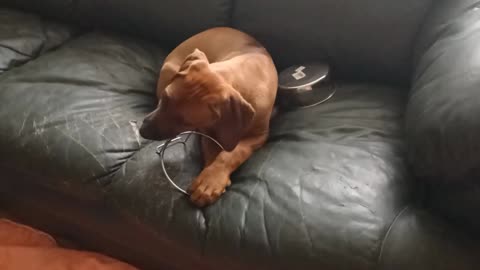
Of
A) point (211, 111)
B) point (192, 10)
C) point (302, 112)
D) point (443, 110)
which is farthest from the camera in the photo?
point (192, 10)

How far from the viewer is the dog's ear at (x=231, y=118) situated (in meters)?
1.30

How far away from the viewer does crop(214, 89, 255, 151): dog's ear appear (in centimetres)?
130

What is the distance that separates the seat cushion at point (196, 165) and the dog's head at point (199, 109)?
109 mm

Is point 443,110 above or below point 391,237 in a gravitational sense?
above

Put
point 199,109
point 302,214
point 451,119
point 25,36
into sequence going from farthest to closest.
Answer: point 25,36 → point 199,109 → point 302,214 → point 451,119

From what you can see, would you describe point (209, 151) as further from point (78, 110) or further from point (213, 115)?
point (78, 110)

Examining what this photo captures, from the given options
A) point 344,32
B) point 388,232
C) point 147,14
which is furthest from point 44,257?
point 344,32

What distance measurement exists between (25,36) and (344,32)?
114cm

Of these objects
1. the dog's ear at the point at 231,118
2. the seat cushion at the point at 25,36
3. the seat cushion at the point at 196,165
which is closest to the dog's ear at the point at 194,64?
the dog's ear at the point at 231,118

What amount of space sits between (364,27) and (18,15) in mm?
1333

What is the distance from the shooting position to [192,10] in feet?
6.11

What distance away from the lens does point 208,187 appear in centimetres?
127

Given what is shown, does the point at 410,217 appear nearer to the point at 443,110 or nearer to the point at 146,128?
the point at 443,110

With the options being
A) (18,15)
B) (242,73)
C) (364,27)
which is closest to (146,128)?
(242,73)
